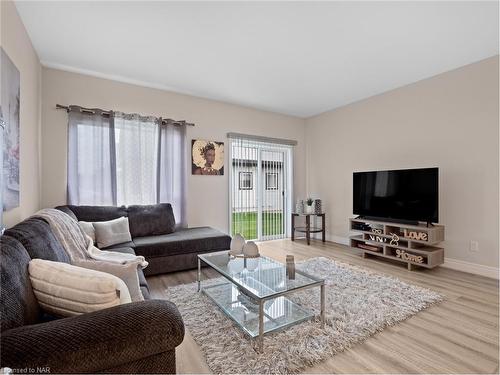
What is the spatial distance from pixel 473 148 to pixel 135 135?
14.7 feet

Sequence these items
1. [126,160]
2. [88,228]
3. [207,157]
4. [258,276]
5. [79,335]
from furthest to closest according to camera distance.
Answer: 1. [207,157]
2. [126,160]
3. [88,228]
4. [258,276]
5. [79,335]

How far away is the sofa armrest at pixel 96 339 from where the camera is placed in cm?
79

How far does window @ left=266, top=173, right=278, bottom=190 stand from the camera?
502 centimetres

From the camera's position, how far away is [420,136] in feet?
11.5

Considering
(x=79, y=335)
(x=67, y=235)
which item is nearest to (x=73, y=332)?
(x=79, y=335)

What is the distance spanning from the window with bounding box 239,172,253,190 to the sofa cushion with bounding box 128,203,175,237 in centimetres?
151

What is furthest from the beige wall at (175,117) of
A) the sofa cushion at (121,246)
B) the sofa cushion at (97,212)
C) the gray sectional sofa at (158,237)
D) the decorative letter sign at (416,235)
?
the decorative letter sign at (416,235)

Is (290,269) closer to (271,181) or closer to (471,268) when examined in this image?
(471,268)

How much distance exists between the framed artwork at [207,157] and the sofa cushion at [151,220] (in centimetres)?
89

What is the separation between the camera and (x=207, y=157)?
4.21 meters

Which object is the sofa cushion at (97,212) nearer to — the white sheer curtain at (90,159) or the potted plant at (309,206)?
Answer: the white sheer curtain at (90,159)

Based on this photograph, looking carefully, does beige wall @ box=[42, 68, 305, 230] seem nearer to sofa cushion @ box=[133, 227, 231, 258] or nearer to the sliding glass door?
the sliding glass door

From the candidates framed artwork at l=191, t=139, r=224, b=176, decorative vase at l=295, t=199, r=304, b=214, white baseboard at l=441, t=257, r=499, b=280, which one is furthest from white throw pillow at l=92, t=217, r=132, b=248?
white baseboard at l=441, t=257, r=499, b=280

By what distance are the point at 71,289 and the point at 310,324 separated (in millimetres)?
1614
